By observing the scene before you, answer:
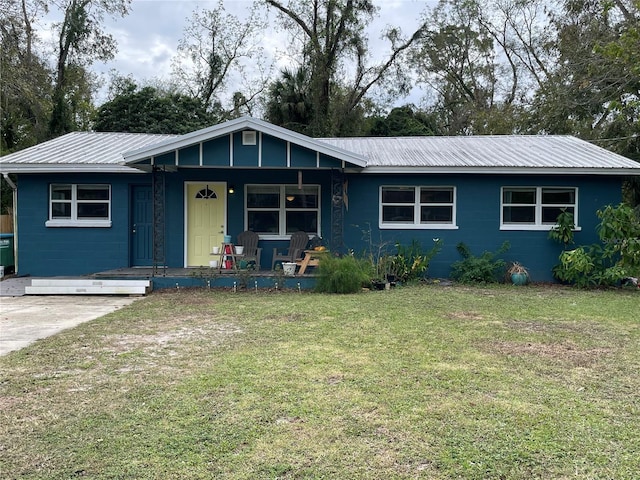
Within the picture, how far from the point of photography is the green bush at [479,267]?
10.6m

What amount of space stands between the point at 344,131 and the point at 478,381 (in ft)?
66.9

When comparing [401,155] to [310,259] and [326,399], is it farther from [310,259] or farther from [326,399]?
[326,399]

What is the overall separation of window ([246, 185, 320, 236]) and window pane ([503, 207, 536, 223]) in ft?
14.5

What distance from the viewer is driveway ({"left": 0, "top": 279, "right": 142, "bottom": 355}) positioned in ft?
19.7

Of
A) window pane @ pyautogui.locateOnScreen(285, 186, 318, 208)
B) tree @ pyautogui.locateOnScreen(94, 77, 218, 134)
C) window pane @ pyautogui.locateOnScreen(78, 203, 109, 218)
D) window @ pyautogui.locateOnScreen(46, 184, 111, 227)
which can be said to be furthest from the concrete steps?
tree @ pyautogui.locateOnScreen(94, 77, 218, 134)

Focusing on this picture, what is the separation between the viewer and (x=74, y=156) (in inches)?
444

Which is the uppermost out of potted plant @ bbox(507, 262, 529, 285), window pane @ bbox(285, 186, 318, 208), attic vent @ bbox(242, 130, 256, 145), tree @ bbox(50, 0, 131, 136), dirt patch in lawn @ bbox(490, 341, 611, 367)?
tree @ bbox(50, 0, 131, 136)

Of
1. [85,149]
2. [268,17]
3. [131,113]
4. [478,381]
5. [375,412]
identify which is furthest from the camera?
[268,17]

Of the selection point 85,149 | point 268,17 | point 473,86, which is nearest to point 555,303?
point 85,149

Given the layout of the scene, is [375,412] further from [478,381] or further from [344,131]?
[344,131]

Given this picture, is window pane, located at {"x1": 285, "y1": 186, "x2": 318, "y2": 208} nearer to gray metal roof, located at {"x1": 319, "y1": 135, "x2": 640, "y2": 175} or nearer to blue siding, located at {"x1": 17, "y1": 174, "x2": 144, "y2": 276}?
gray metal roof, located at {"x1": 319, "y1": 135, "x2": 640, "y2": 175}

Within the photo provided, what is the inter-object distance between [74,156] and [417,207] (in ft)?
26.6

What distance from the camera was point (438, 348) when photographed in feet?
17.5

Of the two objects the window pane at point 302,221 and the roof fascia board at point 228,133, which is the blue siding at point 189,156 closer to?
the roof fascia board at point 228,133
